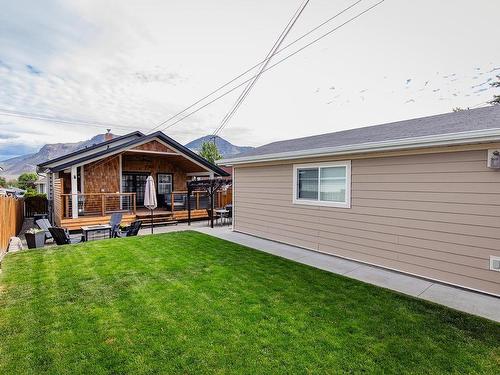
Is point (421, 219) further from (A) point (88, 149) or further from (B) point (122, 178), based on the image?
(B) point (122, 178)

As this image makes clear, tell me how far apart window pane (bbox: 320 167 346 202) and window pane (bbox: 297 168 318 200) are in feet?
0.72

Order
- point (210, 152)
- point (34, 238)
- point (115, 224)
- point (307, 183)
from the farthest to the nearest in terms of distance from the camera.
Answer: point (210, 152), point (115, 224), point (34, 238), point (307, 183)

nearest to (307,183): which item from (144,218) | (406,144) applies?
(406,144)

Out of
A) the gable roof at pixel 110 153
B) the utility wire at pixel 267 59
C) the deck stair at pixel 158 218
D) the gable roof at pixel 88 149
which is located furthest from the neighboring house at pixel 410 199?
the gable roof at pixel 88 149

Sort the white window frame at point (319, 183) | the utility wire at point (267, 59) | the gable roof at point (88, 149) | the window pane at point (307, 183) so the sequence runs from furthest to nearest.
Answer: the gable roof at point (88, 149), the utility wire at point (267, 59), the window pane at point (307, 183), the white window frame at point (319, 183)

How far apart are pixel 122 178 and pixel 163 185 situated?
7.73 ft

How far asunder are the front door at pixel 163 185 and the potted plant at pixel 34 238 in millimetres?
7491

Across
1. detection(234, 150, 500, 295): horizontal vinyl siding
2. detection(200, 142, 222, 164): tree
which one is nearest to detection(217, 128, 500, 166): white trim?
detection(234, 150, 500, 295): horizontal vinyl siding

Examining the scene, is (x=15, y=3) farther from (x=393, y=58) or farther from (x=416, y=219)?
(x=393, y=58)

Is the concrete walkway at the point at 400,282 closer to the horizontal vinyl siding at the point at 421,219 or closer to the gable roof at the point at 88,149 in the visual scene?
the horizontal vinyl siding at the point at 421,219

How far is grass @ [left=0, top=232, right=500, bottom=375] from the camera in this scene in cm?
276

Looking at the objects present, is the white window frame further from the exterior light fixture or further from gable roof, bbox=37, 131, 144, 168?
gable roof, bbox=37, 131, 144, 168

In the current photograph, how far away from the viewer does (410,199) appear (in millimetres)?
5387

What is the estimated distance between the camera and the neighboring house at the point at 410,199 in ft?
14.7
